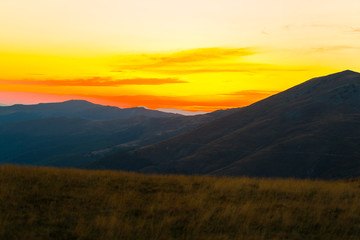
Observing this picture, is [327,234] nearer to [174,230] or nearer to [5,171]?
[174,230]

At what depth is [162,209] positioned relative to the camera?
12.0 metres

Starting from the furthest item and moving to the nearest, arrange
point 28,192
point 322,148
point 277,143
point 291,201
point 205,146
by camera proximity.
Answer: point 205,146 → point 277,143 → point 322,148 → point 291,201 → point 28,192

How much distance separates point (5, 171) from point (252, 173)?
131563 millimetres

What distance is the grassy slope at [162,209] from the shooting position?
973 cm

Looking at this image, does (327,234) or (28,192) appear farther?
(28,192)

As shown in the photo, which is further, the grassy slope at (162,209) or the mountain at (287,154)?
the mountain at (287,154)

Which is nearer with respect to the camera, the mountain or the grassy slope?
the grassy slope

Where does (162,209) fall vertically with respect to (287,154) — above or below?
above

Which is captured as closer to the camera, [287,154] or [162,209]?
[162,209]

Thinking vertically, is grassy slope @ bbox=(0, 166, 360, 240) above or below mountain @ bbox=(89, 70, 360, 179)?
above

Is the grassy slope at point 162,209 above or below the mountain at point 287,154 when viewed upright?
above

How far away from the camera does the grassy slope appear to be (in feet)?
31.9

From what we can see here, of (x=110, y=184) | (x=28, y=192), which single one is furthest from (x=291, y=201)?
(x=28, y=192)

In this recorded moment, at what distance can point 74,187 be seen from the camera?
14.5 meters
